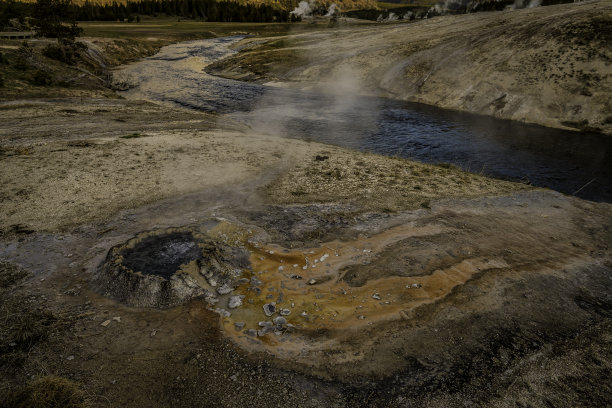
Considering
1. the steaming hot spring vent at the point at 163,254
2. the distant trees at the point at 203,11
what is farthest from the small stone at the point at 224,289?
the distant trees at the point at 203,11

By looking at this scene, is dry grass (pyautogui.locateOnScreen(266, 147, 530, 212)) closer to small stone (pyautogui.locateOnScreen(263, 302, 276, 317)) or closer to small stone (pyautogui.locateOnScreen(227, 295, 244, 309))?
small stone (pyautogui.locateOnScreen(227, 295, 244, 309))

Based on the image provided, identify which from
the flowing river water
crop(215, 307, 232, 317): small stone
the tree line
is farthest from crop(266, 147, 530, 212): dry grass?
the tree line

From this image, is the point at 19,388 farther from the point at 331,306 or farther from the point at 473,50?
the point at 473,50

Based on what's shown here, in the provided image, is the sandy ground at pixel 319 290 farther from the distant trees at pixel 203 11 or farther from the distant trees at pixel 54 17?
the distant trees at pixel 203 11

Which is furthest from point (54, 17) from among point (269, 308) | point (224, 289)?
point (269, 308)

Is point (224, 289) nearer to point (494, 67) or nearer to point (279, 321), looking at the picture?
point (279, 321)
